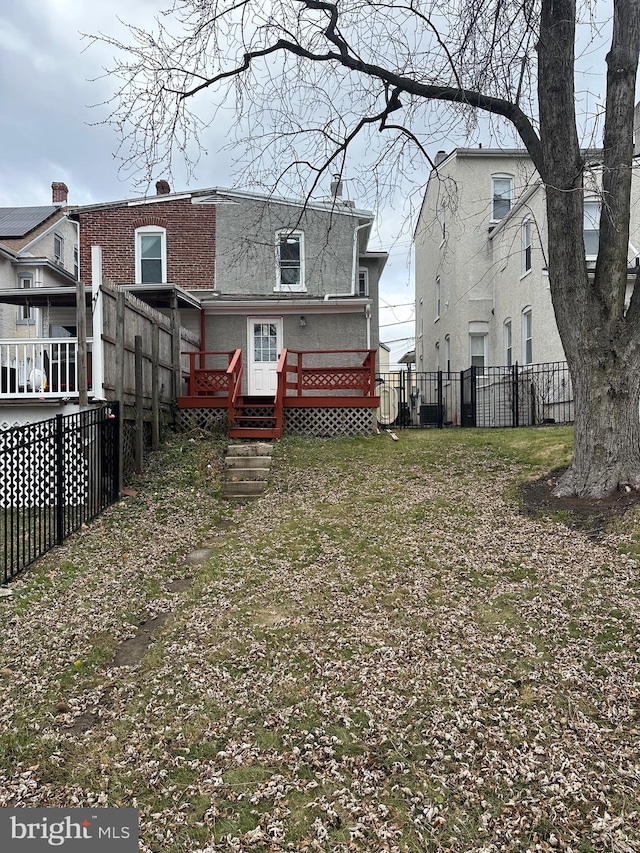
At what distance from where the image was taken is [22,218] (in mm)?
24641

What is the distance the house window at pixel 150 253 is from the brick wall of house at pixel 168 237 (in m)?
0.14

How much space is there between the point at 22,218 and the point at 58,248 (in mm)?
1763

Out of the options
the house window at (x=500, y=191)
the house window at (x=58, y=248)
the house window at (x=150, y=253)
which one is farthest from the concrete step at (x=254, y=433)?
the house window at (x=58, y=248)

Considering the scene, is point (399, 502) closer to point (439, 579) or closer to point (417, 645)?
point (439, 579)

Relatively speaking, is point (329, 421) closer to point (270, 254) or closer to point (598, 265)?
point (270, 254)

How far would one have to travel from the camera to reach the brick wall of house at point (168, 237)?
16109 mm

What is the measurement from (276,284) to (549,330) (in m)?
7.47

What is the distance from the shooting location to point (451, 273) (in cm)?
2105

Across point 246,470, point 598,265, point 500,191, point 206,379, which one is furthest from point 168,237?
point 598,265

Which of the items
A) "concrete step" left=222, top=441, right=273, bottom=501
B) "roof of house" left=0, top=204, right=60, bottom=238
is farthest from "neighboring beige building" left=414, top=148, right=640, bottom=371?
"roof of house" left=0, top=204, right=60, bottom=238

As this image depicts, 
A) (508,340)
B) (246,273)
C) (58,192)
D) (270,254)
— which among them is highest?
(58,192)

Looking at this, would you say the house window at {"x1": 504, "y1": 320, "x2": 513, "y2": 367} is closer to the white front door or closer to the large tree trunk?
the white front door

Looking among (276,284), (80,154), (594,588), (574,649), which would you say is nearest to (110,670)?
(574,649)

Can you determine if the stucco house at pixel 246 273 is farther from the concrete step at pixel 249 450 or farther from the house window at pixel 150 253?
the concrete step at pixel 249 450
